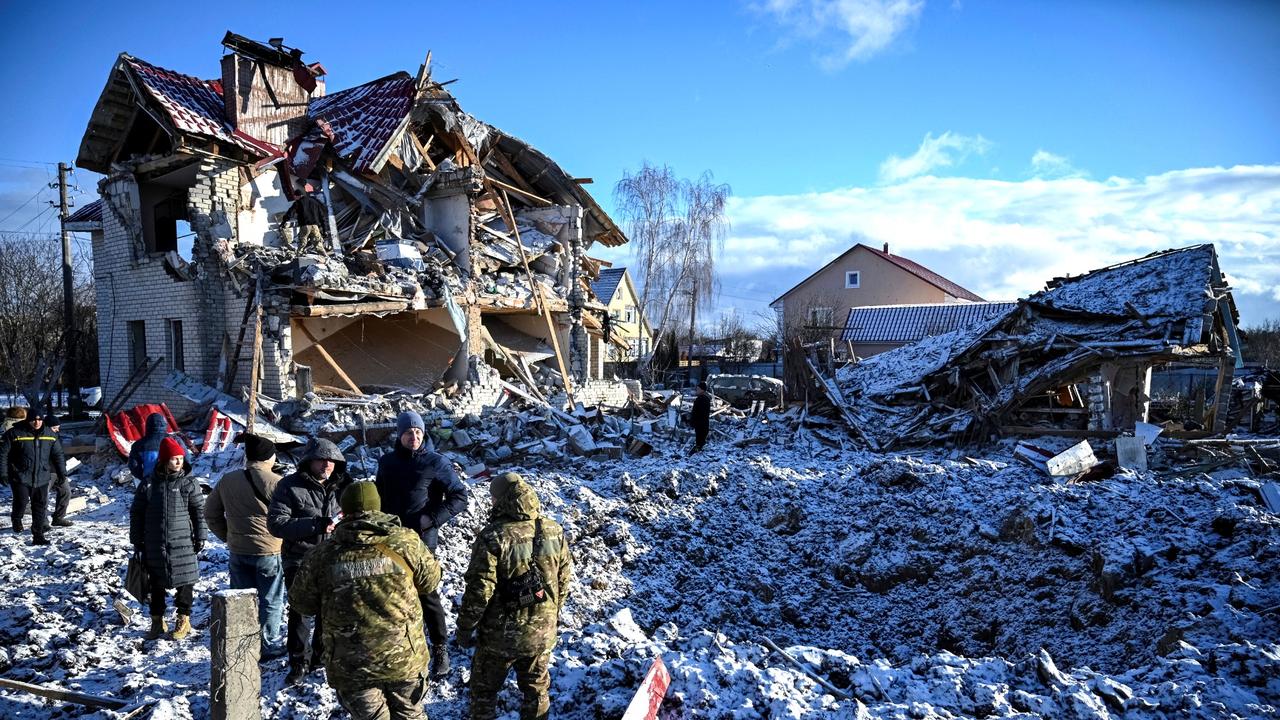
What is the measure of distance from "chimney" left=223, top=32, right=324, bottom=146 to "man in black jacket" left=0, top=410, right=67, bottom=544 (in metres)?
9.16

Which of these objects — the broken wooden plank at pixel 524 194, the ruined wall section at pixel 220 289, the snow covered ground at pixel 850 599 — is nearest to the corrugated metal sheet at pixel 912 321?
the broken wooden plank at pixel 524 194

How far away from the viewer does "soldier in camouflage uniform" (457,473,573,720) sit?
3.56 meters

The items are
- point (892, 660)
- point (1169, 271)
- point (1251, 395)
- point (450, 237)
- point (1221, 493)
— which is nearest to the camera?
point (892, 660)

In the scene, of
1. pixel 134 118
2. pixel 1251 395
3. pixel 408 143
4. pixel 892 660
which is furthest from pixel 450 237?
pixel 1251 395

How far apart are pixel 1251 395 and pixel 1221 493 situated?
1114 cm

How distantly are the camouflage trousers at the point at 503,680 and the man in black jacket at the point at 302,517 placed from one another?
111 cm

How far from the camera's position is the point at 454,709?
423 cm

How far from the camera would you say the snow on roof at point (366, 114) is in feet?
51.2

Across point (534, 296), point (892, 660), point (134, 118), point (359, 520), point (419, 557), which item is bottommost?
point (892, 660)

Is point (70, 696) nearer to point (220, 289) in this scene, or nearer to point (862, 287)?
point (220, 289)

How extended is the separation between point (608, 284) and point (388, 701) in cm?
4046

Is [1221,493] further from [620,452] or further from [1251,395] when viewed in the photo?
[1251,395]

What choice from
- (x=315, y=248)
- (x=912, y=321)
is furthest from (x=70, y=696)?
(x=912, y=321)

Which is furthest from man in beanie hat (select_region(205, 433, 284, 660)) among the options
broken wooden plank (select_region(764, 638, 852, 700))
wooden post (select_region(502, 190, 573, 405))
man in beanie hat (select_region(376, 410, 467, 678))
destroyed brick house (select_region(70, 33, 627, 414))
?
wooden post (select_region(502, 190, 573, 405))
